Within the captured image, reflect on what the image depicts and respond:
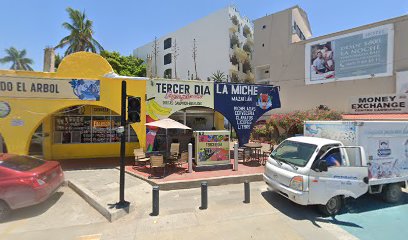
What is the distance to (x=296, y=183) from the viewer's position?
642cm

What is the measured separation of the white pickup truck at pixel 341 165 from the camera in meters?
6.36

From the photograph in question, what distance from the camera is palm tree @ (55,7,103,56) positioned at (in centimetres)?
3184

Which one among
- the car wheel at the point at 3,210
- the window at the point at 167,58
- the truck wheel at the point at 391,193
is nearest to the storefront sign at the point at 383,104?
the truck wheel at the point at 391,193

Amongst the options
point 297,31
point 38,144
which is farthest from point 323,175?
point 297,31

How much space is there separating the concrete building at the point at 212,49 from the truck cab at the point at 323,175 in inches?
1376

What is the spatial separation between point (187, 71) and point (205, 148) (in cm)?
3777

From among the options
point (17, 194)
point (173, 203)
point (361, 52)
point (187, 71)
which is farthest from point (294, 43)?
point (17, 194)

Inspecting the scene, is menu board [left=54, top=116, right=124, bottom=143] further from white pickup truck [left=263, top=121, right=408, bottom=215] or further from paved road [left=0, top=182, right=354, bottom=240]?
white pickup truck [left=263, top=121, right=408, bottom=215]

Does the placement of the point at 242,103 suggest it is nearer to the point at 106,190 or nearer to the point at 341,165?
the point at 341,165

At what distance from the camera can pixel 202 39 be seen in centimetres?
4453

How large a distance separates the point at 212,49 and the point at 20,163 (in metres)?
39.5

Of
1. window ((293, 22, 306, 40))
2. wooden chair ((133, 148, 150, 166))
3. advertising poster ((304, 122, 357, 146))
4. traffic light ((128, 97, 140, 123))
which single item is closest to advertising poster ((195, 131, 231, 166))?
wooden chair ((133, 148, 150, 166))

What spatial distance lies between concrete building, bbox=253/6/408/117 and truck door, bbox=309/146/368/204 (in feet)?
52.8

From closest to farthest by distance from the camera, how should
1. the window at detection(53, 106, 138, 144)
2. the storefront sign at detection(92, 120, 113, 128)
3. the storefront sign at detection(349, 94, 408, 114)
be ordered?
the window at detection(53, 106, 138, 144) → the storefront sign at detection(92, 120, 113, 128) → the storefront sign at detection(349, 94, 408, 114)
